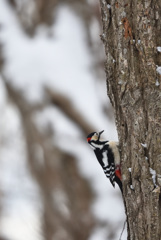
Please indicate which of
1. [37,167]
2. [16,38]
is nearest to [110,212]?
[37,167]

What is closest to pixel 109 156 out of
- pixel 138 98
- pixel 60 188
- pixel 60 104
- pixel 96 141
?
pixel 96 141

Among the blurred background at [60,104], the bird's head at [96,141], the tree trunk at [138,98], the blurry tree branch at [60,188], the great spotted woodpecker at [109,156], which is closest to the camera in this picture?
the tree trunk at [138,98]

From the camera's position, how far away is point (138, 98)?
2965 millimetres

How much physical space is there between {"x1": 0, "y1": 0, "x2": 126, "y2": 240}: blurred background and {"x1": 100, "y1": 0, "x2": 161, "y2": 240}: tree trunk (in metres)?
4.22

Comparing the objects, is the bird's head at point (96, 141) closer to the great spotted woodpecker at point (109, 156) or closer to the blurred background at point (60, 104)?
the great spotted woodpecker at point (109, 156)

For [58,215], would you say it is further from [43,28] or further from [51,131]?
[43,28]

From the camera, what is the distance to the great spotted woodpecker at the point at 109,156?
349 cm

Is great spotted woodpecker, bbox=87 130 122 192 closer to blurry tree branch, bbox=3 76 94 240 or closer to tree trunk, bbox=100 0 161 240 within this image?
tree trunk, bbox=100 0 161 240

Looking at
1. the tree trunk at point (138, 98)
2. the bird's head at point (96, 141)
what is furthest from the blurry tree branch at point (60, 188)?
the tree trunk at point (138, 98)

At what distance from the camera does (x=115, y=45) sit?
304 cm

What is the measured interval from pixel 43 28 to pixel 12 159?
14.6ft

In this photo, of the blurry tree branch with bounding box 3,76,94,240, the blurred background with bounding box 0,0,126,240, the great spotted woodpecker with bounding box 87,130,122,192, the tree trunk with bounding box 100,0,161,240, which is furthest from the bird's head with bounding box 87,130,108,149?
the blurry tree branch with bounding box 3,76,94,240

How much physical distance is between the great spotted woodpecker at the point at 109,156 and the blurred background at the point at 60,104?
9.82 ft

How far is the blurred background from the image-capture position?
8.47m
